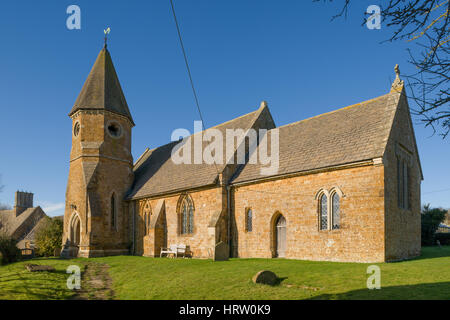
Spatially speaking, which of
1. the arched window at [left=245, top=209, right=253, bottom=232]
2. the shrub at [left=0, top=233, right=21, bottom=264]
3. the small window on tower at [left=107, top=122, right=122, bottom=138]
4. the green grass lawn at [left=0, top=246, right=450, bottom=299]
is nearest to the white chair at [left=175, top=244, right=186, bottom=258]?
the arched window at [left=245, top=209, right=253, bottom=232]

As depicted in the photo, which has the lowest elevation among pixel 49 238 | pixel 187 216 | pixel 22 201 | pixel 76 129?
pixel 49 238

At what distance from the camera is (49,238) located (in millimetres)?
32719

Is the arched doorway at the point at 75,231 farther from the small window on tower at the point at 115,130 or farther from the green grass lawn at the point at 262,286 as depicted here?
the green grass lawn at the point at 262,286

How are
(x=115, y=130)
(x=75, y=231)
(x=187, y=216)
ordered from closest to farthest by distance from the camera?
(x=187, y=216) < (x=75, y=231) < (x=115, y=130)

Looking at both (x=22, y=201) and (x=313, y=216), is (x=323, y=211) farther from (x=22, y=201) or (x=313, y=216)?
(x=22, y=201)

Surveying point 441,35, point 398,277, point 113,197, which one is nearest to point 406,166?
point 398,277

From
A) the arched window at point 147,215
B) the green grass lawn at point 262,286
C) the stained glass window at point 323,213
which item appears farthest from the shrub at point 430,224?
the arched window at point 147,215

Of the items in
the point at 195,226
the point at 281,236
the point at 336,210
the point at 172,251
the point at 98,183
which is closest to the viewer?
the point at 336,210

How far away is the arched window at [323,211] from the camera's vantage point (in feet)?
58.3

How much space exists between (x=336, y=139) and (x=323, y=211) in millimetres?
4107

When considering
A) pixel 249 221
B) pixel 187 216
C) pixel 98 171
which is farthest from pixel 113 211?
pixel 249 221

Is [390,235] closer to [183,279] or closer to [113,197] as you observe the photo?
[183,279]

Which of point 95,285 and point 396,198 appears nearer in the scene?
point 95,285

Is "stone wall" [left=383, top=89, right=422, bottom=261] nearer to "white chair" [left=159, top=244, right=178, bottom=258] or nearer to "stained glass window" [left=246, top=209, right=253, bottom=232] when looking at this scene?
"stained glass window" [left=246, top=209, right=253, bottom=232]
